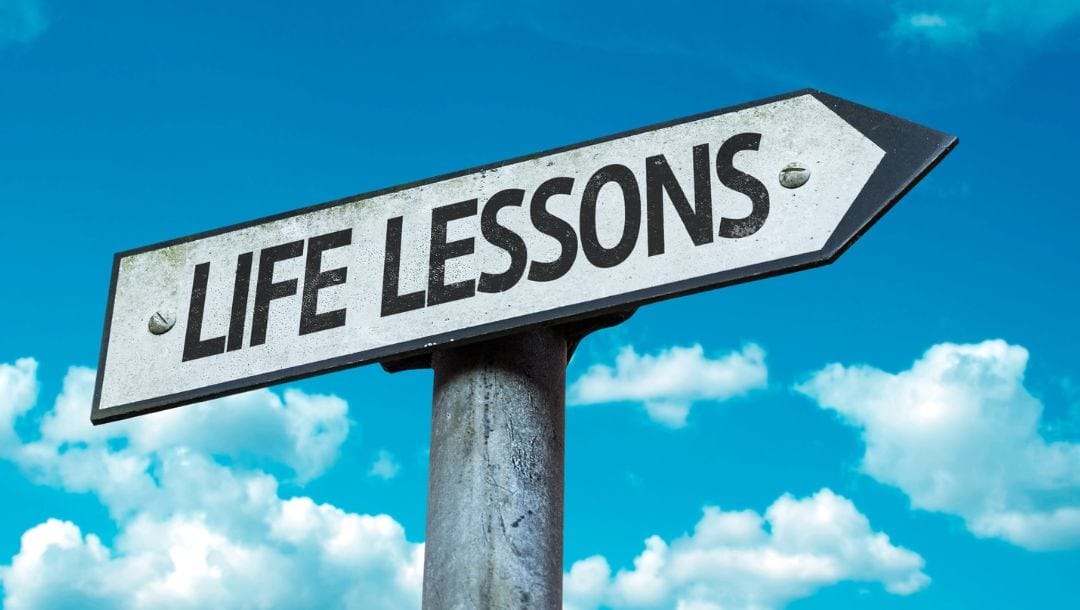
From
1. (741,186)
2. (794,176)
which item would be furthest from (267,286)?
(794,176)

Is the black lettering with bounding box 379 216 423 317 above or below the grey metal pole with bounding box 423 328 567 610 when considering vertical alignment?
above

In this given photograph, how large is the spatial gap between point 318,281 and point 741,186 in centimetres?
136

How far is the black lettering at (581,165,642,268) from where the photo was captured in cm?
355

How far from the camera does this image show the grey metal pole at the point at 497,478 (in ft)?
10.5

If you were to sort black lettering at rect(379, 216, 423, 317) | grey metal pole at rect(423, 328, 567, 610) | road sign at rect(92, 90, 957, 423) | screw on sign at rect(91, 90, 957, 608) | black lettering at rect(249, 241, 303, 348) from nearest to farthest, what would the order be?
grey metal pole at rect(423, 328, 567, 610) < screw on sign at rect(91, 90, 957, 608) < road sign at rect(92, 90, 957, 423) < black lettering at rect(379, 216, 423, 317) < black lettering at rect(249, 241, 303, 348)

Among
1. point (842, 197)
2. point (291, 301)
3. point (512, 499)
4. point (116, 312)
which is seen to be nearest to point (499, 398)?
point (512, 499)

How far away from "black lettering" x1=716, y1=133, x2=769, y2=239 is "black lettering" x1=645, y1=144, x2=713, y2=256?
4cm

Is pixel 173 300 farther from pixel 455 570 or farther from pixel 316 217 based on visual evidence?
pixel 455 570

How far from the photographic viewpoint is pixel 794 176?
3504 mm

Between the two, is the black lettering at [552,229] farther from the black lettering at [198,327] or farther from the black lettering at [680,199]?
the black lettering at [198,327]

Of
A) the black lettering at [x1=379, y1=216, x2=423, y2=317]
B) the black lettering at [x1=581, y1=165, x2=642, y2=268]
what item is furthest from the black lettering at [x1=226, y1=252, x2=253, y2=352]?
the black lettering at [x1=581, y1=165, x2=642, y2=268]

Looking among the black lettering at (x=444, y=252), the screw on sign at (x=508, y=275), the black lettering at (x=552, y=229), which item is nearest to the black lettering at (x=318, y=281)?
the screw on sign at (x=508, y=275)

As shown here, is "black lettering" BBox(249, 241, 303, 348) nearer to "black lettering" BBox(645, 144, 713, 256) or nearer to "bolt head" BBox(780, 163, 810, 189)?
"black lettering" BBox(645, 144, 713, 256)

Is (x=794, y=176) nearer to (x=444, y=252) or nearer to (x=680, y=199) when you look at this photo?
(x=680, y=199)
